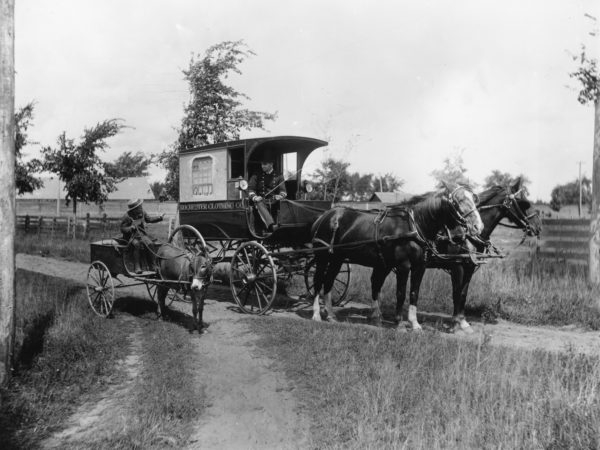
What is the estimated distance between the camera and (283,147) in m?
11.3

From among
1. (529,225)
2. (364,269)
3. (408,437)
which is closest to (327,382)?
(408,437)

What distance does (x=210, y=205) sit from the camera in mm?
10898

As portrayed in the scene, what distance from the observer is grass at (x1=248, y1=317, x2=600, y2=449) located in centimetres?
456

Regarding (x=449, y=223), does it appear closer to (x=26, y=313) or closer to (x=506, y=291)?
(x=506, y=291)

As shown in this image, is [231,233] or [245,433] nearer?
[245,433]

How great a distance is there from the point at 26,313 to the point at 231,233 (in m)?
3.90

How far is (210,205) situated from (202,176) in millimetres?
688

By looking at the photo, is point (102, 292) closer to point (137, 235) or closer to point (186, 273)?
point (137, 235)

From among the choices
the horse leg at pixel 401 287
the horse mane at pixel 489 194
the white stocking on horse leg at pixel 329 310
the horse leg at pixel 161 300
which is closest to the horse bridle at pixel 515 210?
the horse mane at pixel 489 194

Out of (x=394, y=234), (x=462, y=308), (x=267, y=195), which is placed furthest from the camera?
(x=267, y=195)

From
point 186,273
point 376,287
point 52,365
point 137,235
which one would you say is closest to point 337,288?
point 376,287

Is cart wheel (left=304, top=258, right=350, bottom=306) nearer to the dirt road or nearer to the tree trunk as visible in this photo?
the dirt road

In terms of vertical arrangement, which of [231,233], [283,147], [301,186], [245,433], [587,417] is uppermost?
[283,147]

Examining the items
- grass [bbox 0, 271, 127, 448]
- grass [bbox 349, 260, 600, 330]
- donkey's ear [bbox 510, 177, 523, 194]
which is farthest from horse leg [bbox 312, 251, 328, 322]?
donkey's ear [bbox 510, 177, 523, 194]
